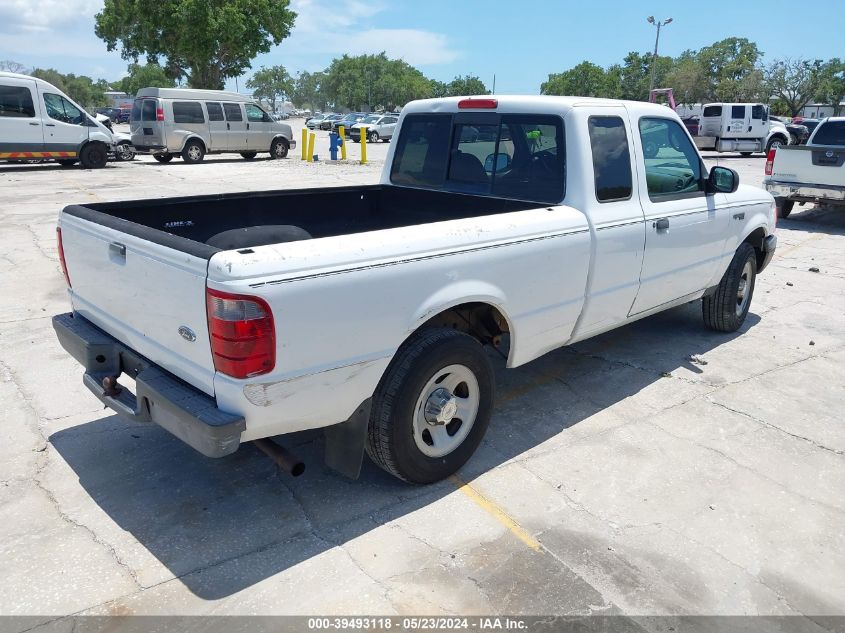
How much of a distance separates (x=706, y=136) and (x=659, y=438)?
29.8 m

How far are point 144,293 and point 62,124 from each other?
19.3 metres

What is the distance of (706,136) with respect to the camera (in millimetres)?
30328

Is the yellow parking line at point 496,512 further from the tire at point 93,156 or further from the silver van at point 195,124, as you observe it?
the silver van at point 195,124

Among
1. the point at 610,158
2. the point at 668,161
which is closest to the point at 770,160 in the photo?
the point at 668,161

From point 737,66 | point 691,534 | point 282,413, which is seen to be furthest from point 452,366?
point 737,66

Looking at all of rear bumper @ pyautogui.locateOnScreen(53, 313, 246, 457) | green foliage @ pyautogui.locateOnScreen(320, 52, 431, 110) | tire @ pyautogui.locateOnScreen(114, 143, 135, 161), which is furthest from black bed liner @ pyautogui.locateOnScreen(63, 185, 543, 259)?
green foliage @ pyautogui.locateOnScreen(320, 52, 431, 110)

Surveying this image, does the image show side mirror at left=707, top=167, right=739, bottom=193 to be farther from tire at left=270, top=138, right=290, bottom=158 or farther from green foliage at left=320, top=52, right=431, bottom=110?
green foliage at left=320, top=52, right=431, bottom=110

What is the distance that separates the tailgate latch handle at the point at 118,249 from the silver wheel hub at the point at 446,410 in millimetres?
1590

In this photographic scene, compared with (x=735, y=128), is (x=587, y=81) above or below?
above

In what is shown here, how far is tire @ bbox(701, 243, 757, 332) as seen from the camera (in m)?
5.91

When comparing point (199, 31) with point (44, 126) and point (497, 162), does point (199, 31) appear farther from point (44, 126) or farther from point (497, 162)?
point (497, 162)

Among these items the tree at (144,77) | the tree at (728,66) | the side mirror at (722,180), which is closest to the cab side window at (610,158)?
the side mirror at (722,180)

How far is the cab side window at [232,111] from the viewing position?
22.5m

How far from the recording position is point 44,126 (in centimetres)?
1881
